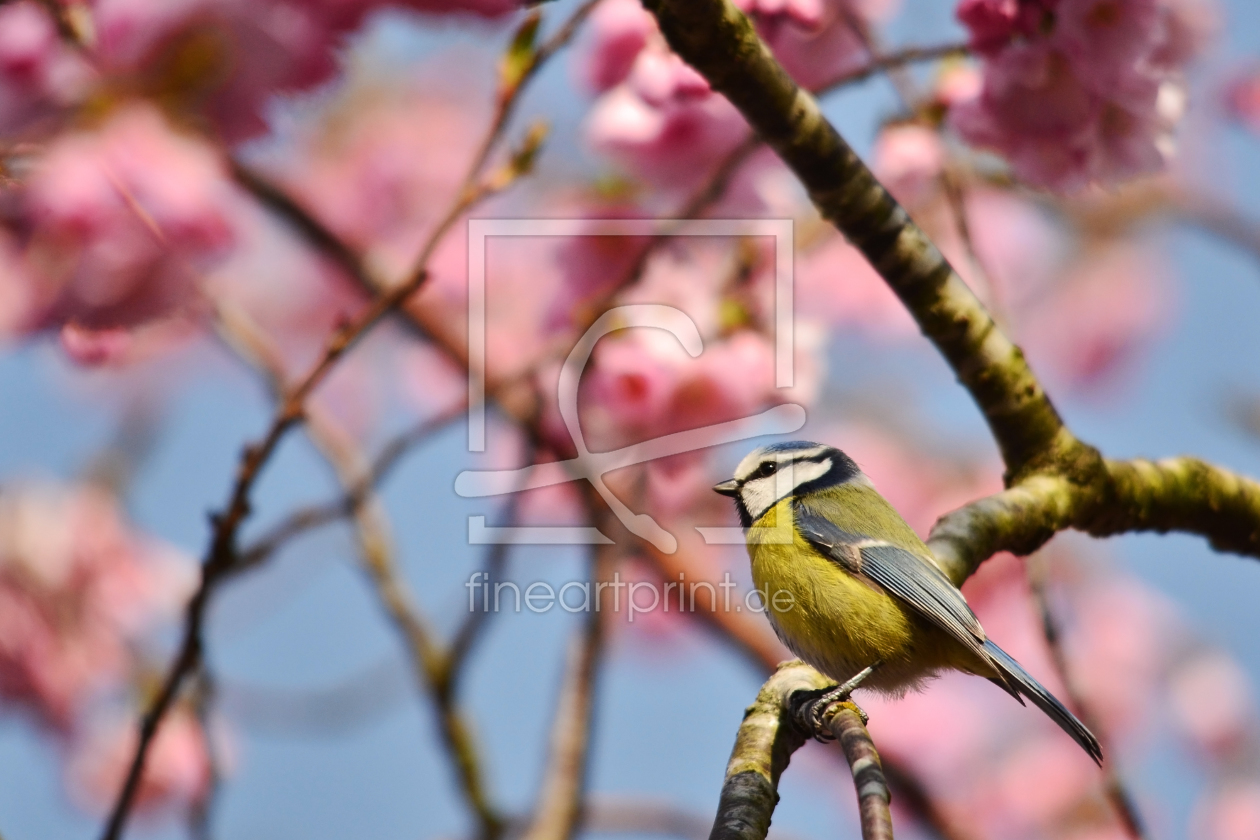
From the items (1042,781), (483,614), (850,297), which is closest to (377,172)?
(850,297)

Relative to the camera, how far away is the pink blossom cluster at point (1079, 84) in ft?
5.51

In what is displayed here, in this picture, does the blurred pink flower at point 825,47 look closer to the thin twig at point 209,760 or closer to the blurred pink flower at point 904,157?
the blurred pink flower at point 904,157

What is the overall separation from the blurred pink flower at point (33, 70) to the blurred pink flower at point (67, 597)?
1.98m

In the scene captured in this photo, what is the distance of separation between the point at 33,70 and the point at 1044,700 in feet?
4.72

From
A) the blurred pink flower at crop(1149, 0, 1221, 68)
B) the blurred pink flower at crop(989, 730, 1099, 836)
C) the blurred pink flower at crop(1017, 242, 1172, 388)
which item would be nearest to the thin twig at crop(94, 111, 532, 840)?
the blurred pink flower at crop(1149, 0, 1221, 68)

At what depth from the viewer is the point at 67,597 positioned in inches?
126

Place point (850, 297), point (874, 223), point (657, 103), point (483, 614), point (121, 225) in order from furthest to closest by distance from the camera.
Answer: point (850, 297) < point (483, 614) < point (657, 103) < point (874, 223) < point (121, 225)

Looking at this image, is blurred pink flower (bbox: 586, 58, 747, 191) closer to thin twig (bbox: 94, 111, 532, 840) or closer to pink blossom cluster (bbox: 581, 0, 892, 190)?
pink blossom cluster (bbox: 581, 0, 892, 190)

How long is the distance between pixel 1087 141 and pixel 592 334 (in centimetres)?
100

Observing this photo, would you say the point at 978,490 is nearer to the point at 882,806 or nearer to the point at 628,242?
the point at 628,242

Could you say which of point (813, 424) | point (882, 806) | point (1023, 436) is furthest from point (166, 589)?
point (882, 806)

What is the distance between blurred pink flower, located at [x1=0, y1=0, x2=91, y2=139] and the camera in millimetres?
1238

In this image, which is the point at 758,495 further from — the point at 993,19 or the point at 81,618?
the point at 81,618

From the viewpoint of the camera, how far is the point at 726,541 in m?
3.48
